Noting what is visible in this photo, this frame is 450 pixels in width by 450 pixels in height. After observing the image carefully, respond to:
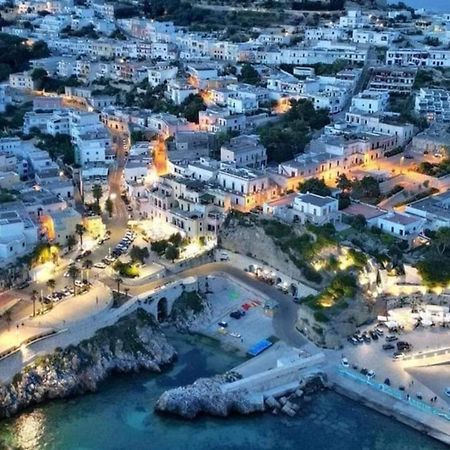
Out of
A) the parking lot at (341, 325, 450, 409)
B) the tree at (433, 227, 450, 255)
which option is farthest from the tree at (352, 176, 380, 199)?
the parking lot at (341, 325, 450, 409)

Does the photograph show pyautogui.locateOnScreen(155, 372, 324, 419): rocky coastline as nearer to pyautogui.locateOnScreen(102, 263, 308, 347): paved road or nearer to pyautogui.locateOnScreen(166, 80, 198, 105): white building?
pyautogui.locateOnScreen(102, 263, 308, 347): paved road

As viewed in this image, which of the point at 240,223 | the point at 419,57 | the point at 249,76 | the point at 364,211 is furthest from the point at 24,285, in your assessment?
the point at 419,57

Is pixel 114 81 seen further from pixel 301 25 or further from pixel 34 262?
pixel 34 262

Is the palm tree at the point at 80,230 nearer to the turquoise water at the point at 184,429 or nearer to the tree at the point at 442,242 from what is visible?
the turquoise water at the point at 184,429

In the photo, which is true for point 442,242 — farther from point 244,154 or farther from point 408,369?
point 244,154

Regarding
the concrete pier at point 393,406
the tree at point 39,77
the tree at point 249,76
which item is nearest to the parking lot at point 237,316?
the concrete pier at point 393,406

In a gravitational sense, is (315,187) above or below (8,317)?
above
